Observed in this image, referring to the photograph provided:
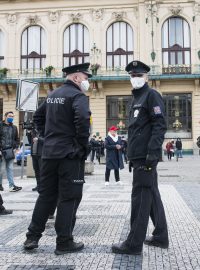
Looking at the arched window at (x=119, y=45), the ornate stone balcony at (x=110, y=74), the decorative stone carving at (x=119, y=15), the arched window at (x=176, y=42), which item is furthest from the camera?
the arched window at (x=119, y=45)

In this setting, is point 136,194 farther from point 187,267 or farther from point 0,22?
point 0,22

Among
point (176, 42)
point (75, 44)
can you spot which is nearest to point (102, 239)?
point (176, 42)

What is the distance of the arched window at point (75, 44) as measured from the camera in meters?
38.4

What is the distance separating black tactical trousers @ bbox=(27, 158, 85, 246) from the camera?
425cm

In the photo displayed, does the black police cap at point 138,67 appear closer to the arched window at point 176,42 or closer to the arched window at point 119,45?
the arched window at point 176,42

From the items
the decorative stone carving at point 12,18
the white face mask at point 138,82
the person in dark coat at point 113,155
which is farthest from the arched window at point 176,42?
the white face mask at point 138,82

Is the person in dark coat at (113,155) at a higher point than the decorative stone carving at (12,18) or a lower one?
lower

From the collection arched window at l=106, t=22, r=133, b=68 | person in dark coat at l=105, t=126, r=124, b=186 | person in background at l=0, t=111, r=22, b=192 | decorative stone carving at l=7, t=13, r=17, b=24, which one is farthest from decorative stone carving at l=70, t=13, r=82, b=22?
person in background at l=0, t=111, r=22, b=192

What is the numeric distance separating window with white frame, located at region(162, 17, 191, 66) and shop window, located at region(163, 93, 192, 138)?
12.2 ft

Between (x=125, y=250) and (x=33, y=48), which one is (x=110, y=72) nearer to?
(x=33, y=48)

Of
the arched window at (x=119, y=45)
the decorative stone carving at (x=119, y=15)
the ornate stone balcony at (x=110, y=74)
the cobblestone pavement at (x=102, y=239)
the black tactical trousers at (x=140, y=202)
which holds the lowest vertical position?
the cobblestone pavement at (x=102, y=239)

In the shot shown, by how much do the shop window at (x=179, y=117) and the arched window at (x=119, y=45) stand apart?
19.8 ft

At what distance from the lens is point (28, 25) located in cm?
3922

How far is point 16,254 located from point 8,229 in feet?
4.51
